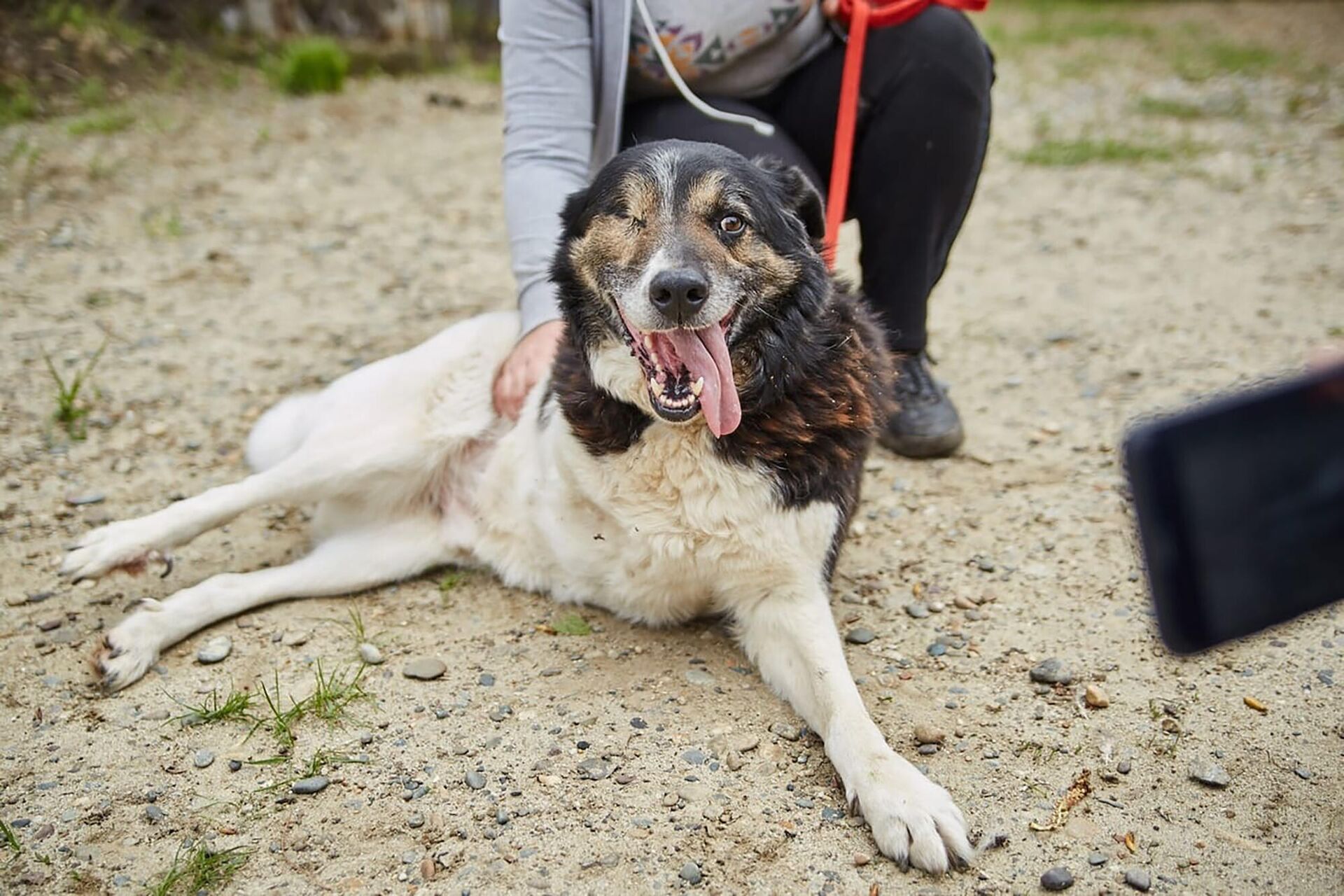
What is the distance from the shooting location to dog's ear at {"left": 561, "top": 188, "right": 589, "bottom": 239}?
7.90 feet

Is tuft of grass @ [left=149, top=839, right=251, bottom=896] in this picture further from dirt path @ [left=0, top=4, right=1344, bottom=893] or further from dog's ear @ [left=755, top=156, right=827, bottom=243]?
dog's ear @ [left=755, top=156, right=827, bottom=243]

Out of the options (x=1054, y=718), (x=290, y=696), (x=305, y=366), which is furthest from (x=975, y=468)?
(x=305, y=366)

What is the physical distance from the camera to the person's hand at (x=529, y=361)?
2.78m

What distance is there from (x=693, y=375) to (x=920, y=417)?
1.26 meters

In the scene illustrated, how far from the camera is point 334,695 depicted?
2.26 meters

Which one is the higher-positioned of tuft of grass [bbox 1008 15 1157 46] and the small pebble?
the small pebble

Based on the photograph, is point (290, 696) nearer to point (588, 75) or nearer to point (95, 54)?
point (588, 75)

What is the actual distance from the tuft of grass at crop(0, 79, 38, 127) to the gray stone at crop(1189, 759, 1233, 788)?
616 cm

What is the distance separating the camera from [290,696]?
2.31m

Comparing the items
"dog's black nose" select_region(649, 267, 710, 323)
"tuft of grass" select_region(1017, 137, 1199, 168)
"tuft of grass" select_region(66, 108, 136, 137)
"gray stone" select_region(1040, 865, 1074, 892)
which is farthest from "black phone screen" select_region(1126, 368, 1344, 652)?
"tuft of grass" select_region(66, 108, 136, 137)

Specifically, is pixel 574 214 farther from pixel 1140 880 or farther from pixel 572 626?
pixel 1140 880

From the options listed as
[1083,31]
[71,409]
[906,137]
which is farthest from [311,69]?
[1083,31]

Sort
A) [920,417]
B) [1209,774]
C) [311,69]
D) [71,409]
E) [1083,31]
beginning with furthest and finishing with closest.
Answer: [1083,31] < [311,69] < [71,409] < [920,417] < [1209,774]

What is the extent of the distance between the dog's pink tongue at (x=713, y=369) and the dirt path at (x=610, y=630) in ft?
2.07
